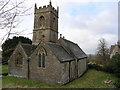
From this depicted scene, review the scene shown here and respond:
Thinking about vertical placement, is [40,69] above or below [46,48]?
below

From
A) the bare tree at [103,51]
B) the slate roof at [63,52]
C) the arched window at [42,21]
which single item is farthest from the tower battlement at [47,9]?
the bare tree at [103,51]

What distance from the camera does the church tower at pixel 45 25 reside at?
2425 centimetres

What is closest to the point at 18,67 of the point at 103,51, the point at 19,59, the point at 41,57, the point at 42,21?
the point at 19,59

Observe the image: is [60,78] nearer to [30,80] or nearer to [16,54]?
[30,80]

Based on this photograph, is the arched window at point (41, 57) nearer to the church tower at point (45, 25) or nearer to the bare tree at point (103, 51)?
the church tower at point (45, 25)

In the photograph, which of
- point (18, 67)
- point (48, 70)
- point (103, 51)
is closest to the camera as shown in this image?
point (48, 70)

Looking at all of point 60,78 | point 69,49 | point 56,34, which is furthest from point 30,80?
point 56,34

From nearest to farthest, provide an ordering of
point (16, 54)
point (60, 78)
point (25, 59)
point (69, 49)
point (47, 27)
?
point (60, 78) < point (25, 59) < point (16, 54) < point (69, 49) < point (47, 27)

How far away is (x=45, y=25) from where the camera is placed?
24.6m

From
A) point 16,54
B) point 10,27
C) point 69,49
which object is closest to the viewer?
point 10,27

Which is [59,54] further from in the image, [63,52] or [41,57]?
[41,57]

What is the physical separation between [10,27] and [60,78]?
527 inches

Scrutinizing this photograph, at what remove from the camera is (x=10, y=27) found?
3145 millimetres

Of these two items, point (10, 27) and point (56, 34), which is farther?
point (56, 34)
